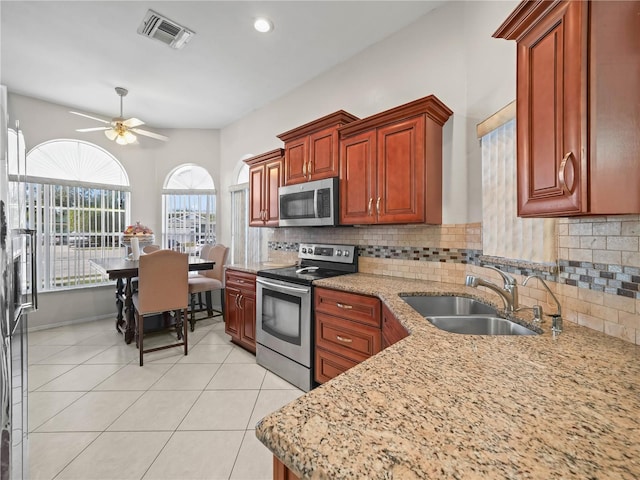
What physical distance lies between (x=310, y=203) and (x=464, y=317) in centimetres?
171

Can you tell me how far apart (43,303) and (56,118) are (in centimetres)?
256

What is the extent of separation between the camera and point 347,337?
2.05m

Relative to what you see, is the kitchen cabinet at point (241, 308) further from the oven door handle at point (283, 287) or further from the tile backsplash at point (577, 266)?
the tile backsplash at point (577, 266)

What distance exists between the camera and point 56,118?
3947 mm

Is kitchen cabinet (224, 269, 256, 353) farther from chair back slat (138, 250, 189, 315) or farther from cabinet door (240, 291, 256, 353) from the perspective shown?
chair back slat (138, 250, 189, 315)

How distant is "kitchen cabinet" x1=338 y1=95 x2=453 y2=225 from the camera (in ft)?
6.82

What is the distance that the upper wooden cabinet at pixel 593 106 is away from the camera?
2.72 feet

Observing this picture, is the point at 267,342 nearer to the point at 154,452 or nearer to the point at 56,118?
the point at 154,452

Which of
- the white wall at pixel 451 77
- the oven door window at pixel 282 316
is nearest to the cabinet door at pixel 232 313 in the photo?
the oven door window at pixel 282 316

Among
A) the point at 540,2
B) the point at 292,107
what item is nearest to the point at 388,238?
the point at 540,2

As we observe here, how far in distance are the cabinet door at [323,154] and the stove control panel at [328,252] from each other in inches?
28.5

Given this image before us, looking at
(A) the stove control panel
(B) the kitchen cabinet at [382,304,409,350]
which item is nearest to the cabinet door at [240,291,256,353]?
(A) the stove control panel

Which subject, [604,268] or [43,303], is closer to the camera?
[604,268]

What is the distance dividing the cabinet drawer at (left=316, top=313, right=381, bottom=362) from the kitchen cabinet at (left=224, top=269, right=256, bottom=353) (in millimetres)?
968
